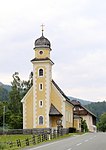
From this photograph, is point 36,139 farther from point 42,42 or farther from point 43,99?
point 42,42

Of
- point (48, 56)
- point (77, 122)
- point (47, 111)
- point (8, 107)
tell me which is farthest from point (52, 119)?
point (8, 107)

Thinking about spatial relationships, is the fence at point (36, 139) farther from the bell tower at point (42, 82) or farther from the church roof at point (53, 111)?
the bell tower at point (42, 82)

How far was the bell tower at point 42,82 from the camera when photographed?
71875 mm

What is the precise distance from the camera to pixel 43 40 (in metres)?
74.7

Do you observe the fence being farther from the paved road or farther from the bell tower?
the bell tower

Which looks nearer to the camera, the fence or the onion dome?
the fence

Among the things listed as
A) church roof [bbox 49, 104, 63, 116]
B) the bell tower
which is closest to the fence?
church roof [bbox 49, 104, 63, 116]

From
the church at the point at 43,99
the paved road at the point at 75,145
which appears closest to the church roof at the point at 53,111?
the church at the point at 43,99

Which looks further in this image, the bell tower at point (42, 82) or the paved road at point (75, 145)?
the bell tower at point (42, 82)

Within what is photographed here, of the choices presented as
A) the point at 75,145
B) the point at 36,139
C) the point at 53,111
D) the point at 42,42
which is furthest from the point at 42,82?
the point at 75,145

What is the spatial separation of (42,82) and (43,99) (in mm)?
2819

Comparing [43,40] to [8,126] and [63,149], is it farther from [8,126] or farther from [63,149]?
[63,149]

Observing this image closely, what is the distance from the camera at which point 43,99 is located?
237 feet

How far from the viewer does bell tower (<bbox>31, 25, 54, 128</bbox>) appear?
71.9 metres
